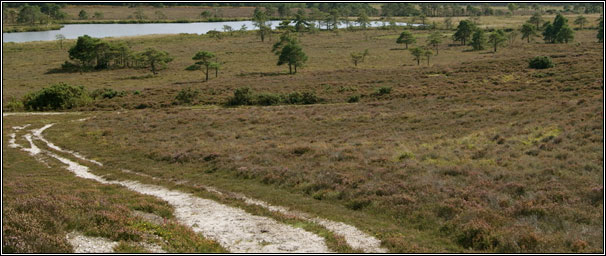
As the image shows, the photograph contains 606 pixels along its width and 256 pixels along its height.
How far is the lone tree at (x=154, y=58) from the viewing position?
104 meters

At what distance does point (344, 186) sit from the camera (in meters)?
19.6

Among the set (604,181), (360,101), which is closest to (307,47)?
(360,101)

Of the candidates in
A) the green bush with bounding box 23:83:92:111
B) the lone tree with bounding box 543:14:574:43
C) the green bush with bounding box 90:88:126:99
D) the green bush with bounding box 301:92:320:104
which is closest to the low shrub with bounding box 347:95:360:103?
the green bush with bounding box 301:92:320:104

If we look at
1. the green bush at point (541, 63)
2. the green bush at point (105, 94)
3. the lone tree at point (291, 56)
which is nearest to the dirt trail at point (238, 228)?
the green bush at point (105, 94)

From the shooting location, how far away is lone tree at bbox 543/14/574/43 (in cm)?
13150

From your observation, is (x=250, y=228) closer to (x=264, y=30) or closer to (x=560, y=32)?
(x=560, y=32)

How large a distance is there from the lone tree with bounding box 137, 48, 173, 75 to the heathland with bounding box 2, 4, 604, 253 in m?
36.7

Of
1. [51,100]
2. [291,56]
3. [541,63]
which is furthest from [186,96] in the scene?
[541,63]

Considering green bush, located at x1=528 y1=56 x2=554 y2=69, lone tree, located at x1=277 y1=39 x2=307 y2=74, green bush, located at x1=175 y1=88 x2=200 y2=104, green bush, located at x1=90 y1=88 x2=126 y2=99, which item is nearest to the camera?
green bush, located at x1=175 y1=88 x2=200 y2=104

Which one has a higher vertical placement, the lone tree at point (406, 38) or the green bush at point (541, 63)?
the lone tree at point (406, 38)

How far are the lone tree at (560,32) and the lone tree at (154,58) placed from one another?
119 meters

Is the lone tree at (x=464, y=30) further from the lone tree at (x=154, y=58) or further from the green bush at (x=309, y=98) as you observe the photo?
the green bush at (x=309, y=98)

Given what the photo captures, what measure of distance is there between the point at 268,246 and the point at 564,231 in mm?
9182

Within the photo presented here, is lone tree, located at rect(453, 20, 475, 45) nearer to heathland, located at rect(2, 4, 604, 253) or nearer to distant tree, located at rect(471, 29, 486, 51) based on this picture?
distant tree, located at rect(471, 29, 486, 51)
